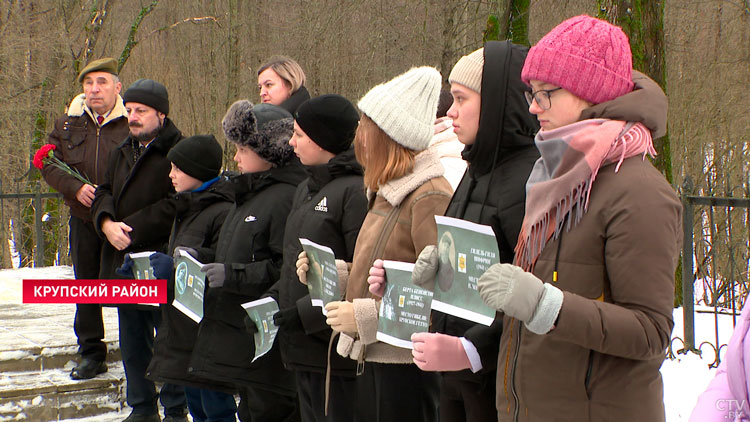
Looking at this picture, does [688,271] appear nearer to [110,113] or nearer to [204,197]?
[204,197]

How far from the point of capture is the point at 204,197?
468 centimetres

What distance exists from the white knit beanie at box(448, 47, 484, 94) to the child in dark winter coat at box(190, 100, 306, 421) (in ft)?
5.67

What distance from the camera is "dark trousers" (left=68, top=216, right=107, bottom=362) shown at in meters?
5.93

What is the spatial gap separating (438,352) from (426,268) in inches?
10.9

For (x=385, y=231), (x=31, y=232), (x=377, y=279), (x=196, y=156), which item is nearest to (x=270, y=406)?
(x=196, y=156)

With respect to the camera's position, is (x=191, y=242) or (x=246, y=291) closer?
(x=246, y=291)

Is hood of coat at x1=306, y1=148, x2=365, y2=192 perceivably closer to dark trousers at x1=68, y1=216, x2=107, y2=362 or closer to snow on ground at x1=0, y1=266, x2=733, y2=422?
snow on ground at x1=0, y1=266, x2=733, y2=422

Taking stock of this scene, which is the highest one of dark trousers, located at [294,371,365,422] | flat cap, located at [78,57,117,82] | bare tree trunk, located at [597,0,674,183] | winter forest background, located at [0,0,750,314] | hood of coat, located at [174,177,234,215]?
winter forest background, located at [0,0,750,314]

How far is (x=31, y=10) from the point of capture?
56.4ft

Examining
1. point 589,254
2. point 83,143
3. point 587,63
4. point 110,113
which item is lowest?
point 589,254

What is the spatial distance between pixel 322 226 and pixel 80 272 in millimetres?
2958

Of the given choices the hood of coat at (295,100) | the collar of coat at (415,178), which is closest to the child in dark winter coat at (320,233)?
the collar of coat at (415,178)

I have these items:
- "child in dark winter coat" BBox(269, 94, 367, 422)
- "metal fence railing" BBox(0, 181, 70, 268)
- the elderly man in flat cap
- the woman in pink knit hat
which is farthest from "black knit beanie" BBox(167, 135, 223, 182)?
"metal fence railing" BBox(0, 181, 70, 268)

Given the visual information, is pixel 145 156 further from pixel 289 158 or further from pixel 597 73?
pixel 597 73
